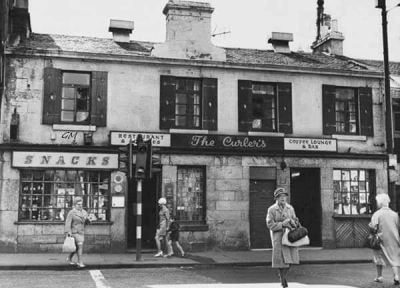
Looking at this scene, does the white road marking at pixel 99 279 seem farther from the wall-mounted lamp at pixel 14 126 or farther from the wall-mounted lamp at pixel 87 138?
the wall-mounted lamp at pixel 14 126

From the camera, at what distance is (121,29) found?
19.9 meters

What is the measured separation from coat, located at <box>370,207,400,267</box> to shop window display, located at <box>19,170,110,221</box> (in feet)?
30.5

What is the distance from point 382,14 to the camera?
51.0ft

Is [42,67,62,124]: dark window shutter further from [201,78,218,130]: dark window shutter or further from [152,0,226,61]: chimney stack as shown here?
[201,78,218,130]: dark window shutter

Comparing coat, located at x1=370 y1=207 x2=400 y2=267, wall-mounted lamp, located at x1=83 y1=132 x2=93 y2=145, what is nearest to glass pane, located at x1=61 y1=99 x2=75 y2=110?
wall-mounted lamp, located at x1=83 y1=132 x2=93 y2=145

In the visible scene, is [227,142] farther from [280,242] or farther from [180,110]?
[280,242]

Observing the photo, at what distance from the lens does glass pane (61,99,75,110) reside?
17.2 m

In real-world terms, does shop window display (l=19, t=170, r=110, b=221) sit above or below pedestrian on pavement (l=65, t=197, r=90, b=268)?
above

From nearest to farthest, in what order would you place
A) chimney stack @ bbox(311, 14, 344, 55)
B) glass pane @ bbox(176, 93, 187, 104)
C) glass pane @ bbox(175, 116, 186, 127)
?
glass pane @ bbox(175, 116, 186, 127)
glass pane @ bbox(176, 93, 187, 104)
chimney stack @ bbox(311, 14, 344, 55)

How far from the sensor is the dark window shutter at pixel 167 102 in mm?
17781

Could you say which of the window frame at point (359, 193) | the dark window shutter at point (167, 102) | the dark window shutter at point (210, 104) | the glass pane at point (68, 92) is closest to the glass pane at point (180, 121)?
the dark window shutter at point (167, 102)

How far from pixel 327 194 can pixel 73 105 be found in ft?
30.6

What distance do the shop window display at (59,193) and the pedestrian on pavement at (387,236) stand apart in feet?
30.2

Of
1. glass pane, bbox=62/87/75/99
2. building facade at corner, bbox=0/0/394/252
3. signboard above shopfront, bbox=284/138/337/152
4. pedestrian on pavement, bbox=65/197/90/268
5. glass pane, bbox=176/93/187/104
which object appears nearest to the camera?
pedestrian on pavement, bbox=65/197/90/268
